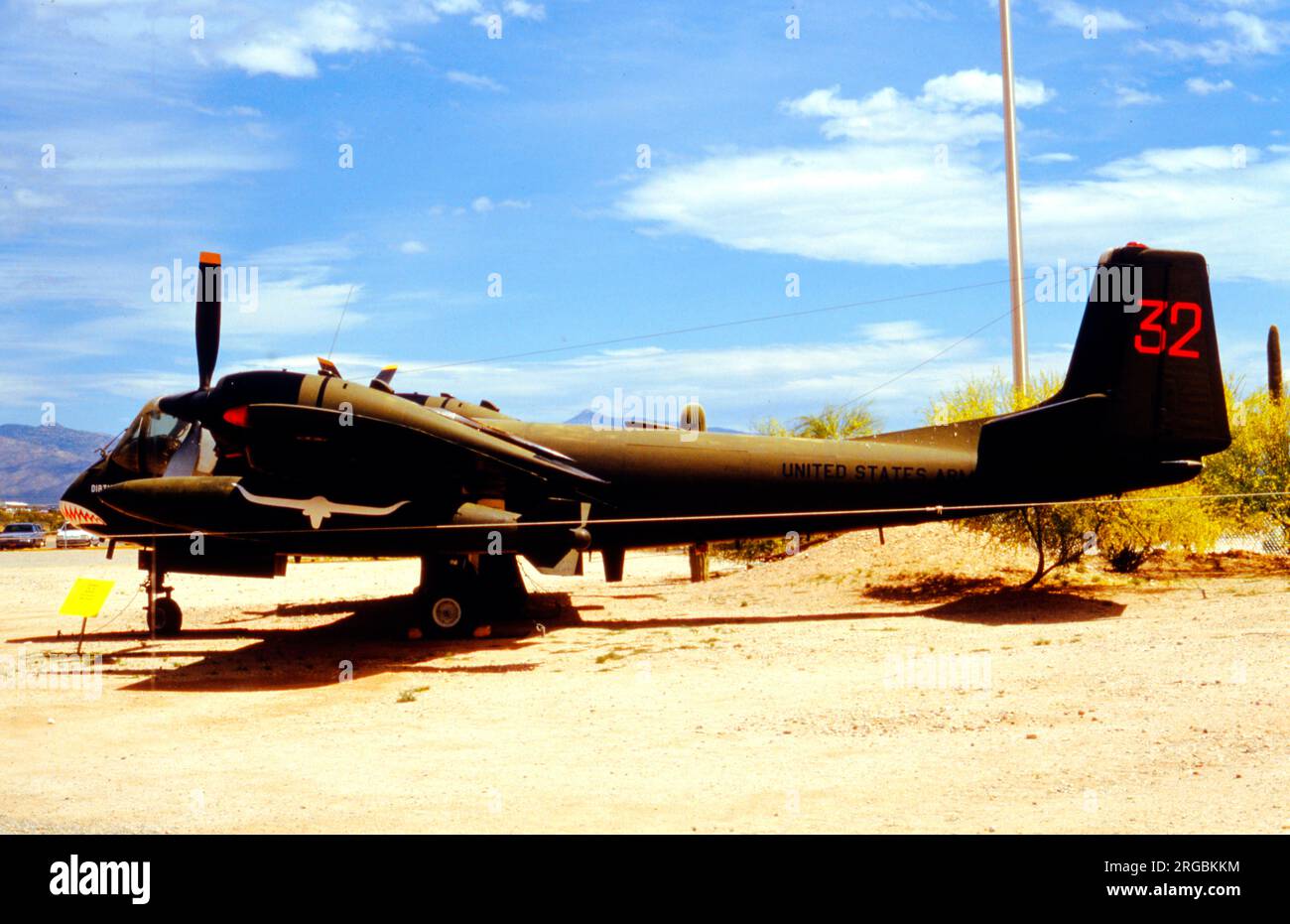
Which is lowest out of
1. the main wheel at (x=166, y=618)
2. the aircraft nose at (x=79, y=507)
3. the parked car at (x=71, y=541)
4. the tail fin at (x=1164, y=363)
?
the main wheel at (x=166, y=618)

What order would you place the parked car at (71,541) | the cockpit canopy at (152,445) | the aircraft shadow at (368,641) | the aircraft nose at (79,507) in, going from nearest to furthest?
the aircraft shadow at (368,641), the cockpit canopy at (152,445), the aircraft nose at (79,507), the parked car at (71,541)

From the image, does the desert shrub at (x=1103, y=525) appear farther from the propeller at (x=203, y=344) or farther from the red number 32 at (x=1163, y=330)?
the propeller at (x=203, y=344)

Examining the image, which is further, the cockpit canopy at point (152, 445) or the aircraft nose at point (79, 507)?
the aircraft nose at point (79, 507)

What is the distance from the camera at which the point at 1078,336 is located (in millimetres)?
16734

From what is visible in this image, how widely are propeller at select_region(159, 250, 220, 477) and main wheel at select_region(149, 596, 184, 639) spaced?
8.12 feet

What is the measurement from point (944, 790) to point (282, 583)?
76.0 feet

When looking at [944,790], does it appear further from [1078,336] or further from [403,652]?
[1078,336]

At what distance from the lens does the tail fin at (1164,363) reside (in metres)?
15.8

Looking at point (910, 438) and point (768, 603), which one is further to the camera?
point (768, 603)

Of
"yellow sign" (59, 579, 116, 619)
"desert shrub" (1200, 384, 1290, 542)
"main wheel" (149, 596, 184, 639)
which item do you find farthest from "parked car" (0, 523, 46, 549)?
"desert shrub" (1200, 384, 1290, 542)

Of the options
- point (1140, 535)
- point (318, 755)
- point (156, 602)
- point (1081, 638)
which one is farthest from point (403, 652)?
point (1140, 535)

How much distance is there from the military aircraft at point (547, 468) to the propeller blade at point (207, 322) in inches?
1.5

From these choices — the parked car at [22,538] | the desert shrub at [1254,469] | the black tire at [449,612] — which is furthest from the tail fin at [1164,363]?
the parked car at [22,538]

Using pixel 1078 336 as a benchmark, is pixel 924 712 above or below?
below
